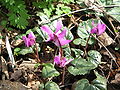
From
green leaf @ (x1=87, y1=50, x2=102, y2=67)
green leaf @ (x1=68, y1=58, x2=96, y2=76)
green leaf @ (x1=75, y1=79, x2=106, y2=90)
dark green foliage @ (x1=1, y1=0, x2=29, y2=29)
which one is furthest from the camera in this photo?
dark green foliage @ (x1=1, y1=0, x2=29, y2=29)

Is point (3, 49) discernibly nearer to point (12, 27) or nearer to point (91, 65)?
point (12, 27)

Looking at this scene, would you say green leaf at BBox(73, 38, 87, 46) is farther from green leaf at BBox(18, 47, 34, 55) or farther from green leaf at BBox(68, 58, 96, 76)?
green leaf at BBox(18, 47, 34, 55)

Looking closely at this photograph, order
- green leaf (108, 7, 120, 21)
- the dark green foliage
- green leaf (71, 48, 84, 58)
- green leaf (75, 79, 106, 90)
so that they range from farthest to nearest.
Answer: green leaf (108, 7, 120, 21), the dark green foliage, green leaf (71, 48, 84, 58), green leaf (75, 79, 106, 90)

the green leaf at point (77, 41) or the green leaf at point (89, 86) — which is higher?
the green leaf at point (77, 41)

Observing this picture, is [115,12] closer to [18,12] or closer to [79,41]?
[79,41]

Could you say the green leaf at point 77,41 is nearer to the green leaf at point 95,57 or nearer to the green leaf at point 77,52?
the green leaf at point 77,52

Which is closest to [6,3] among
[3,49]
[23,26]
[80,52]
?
[23,26]

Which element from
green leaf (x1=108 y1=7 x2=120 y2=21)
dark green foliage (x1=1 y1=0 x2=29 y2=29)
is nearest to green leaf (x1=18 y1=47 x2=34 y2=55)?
dark green foliage (x1=1 y1=0 x2=29 y2=29)

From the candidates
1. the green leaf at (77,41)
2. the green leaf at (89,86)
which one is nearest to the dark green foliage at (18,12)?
the green leaf at (77,41)

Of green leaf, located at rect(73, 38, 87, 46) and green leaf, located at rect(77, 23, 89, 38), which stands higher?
green leaf, located at rect(77, 23, 89, 38)
